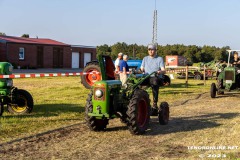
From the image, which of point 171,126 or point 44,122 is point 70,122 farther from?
point 171,126

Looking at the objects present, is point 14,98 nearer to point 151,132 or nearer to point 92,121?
point 92,121

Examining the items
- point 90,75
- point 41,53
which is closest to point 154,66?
point 90,75

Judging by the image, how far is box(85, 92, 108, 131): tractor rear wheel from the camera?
679cm

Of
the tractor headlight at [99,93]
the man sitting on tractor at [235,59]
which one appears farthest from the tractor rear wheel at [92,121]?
the man sitting on tractor at [235,59]

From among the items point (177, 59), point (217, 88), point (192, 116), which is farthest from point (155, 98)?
point (177, 59)

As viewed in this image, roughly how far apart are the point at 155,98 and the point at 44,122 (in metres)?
2.47

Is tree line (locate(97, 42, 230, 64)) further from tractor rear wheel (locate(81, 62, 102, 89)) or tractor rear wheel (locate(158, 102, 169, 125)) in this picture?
tractor rear wheel (locate(158, 102, 169, 125))

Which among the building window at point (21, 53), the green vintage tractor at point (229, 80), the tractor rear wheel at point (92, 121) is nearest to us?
the tractor rear wheel at point (92, 121)

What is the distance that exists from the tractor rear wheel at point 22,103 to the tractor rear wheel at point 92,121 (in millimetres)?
2608

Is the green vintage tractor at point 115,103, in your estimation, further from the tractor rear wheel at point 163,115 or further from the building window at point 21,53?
the building window at point 21,53

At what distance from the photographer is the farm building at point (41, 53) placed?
35.0 m

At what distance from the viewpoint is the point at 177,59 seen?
4912cm

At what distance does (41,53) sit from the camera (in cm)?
3878

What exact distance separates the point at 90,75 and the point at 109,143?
9.52 metres
